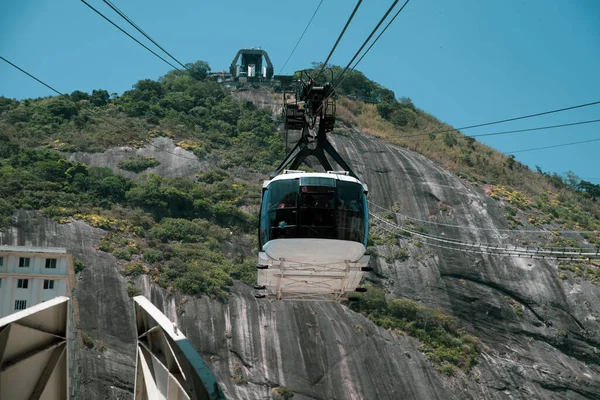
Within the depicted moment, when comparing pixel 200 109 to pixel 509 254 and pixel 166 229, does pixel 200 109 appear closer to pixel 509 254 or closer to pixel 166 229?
pixel 166 229

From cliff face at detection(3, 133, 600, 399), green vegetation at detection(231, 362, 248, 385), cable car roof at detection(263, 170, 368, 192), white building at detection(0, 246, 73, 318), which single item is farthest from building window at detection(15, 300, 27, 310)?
cable car roof at detection(263, 170, 368, 192)

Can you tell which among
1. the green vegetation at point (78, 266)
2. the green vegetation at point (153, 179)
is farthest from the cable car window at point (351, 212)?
the green vegetation at point (78, 266)

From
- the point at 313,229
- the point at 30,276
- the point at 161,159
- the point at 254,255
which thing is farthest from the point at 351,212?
the point at 161,159

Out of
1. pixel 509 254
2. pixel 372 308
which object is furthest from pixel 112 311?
pixel 509 254

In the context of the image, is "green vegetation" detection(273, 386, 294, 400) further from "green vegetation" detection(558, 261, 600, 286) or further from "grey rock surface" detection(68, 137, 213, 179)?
"grey rock surface" detection(68, 137, 213, 179)

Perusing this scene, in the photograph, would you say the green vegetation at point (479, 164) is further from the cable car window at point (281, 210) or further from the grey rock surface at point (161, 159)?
the cable car window at point (281, 210)

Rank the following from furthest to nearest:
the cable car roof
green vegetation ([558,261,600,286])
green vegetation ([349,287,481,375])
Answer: green vegetation ([558,261,600,286]) → green vegetation ([349,287,481,375]) → the cable car roof

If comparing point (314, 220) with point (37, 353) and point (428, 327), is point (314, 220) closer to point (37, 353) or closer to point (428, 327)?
point (37, 353)
